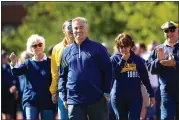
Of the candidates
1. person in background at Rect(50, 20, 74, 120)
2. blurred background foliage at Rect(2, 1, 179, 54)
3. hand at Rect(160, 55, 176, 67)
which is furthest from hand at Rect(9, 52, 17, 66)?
blurred background foliage at Rect(2, 1, 179, 54)

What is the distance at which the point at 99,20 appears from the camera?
1320 inches

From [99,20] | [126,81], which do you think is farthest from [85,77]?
[99,20]

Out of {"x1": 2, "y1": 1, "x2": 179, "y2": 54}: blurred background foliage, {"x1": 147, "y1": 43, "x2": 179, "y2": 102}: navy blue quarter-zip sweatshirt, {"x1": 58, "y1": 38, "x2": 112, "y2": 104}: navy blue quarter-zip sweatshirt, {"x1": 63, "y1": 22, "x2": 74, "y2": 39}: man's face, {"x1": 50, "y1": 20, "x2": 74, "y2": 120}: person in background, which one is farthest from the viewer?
{"x1": 2, "y1": 1, "x2": 179, "y2": 54}: blurred background foliage

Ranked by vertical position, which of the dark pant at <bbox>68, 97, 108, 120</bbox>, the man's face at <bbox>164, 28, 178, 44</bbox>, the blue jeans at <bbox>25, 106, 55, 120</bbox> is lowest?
the blue jeans at <bbox>25, 106, 55, 120</bbox>

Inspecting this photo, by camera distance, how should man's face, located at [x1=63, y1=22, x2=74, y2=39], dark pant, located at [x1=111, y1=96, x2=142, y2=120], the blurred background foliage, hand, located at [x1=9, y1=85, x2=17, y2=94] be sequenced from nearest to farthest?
1. man's face, located at [x1=63, y1=22, x2=74, y2=39]
2. dark pant, located at [x1=111, y1=96, x2=142, y2=120]
3. hand, located at [x1=9, y1=85, x2=17, y2=94]
4. the blurred background foliage

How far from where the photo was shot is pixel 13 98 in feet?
54.6

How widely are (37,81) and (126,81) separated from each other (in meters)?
1.50

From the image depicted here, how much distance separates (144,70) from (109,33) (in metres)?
24.1

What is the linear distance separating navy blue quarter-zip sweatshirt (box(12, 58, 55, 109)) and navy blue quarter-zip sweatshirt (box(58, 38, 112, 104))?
153 centimetres

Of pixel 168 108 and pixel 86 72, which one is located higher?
pixel 86 72

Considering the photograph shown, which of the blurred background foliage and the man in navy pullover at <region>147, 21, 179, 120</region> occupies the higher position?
the blurred background foliage

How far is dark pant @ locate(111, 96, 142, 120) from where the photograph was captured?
11085mm

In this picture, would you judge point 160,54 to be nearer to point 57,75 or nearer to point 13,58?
point 57,75

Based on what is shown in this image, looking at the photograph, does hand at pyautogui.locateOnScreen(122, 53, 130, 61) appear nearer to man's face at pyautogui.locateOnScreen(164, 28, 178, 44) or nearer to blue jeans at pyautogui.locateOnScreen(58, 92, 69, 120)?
man's face at pyautogui.locateOnScreen(164, 28, 178, 44)
